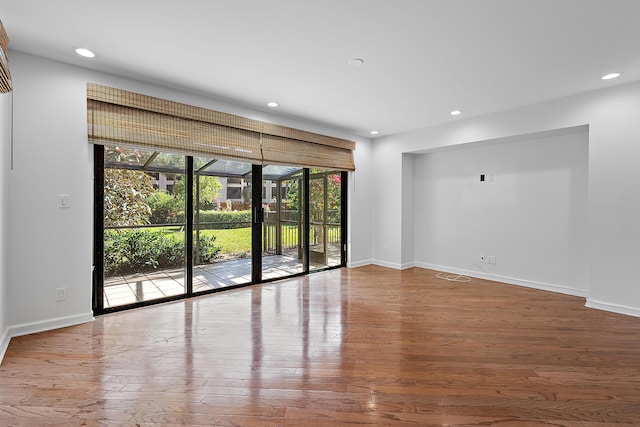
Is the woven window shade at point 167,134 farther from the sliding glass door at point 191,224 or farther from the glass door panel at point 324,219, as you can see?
the glass door panel at point 324,219

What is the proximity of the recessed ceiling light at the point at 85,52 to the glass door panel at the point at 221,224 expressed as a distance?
4.55 feet

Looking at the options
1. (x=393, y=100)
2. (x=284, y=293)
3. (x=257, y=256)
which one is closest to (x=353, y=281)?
(x=284, y=293)

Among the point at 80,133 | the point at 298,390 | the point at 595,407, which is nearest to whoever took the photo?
the point at 595,407

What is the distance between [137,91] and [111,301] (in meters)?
2.26

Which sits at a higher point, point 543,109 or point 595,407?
point 543,109

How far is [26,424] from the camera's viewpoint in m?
1.60

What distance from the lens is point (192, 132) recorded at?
3.57 m

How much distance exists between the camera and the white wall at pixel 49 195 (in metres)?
2.63

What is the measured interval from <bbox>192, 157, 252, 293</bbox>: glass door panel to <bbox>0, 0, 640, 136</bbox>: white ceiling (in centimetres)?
98

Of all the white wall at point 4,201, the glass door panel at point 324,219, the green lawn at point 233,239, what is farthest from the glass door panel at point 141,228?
the glass door panel at point 324,219

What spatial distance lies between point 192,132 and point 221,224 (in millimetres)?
1215

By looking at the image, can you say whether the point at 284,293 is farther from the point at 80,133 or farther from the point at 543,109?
the point at 543,109

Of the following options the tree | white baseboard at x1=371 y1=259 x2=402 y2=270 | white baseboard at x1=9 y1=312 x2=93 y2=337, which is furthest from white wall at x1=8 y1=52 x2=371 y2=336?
white baseboard at x1=371 y1=259 x2=402 y2=270

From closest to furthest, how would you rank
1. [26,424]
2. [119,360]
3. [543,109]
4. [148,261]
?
1. [26,424]
2. [119,360]
3. [148,261]
4. [543,109]
